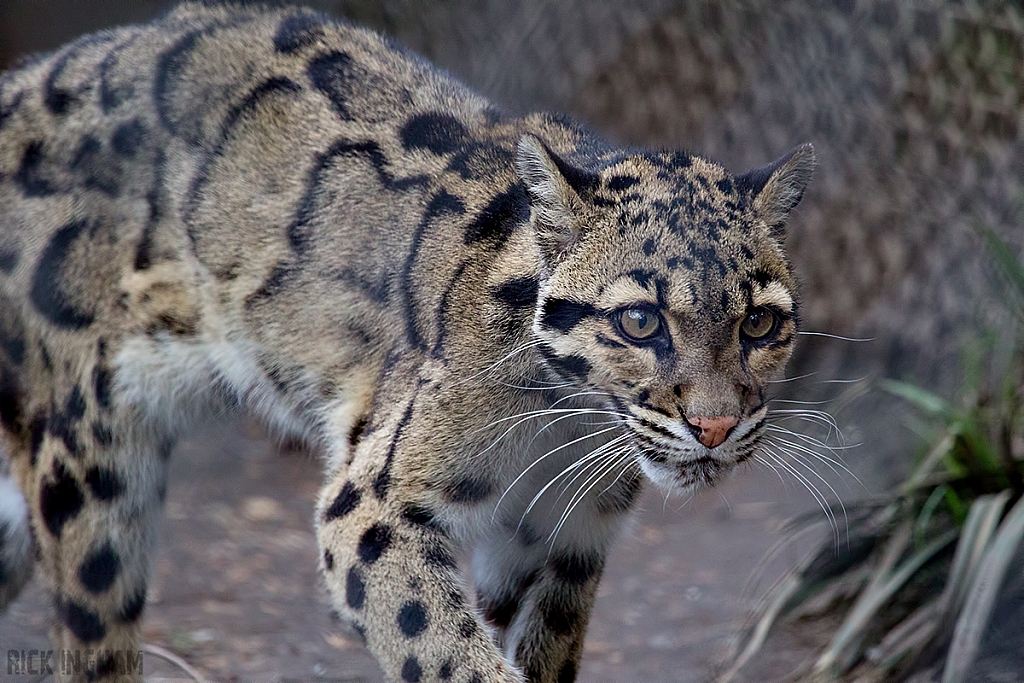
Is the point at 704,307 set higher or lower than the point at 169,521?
higher

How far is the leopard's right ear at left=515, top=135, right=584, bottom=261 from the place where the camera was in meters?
2.82

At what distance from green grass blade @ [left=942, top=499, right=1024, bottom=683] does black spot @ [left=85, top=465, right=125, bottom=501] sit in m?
2.59

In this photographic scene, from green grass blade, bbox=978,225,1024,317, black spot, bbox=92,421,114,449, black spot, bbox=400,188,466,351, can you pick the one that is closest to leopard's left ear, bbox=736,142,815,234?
black spot, bbox=400,188,466,351

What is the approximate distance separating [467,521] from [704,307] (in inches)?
36.0

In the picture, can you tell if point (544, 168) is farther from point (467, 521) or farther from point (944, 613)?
point (944, 613)

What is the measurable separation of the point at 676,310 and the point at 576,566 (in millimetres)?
1085

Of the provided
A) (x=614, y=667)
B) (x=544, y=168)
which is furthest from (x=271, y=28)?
(x=614, y=667)

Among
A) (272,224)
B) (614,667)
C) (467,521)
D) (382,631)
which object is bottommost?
(614,667)

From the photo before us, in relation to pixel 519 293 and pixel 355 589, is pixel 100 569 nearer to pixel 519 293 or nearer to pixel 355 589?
pixel 355 589

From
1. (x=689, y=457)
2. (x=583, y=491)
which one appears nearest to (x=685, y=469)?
(x=689, y=457)

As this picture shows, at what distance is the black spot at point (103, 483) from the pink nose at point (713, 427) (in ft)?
6.11

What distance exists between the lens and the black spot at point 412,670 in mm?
2949

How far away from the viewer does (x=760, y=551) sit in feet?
18.4

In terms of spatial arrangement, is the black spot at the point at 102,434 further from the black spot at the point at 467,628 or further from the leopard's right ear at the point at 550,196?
the leopard's right ear at the point at 550,196
